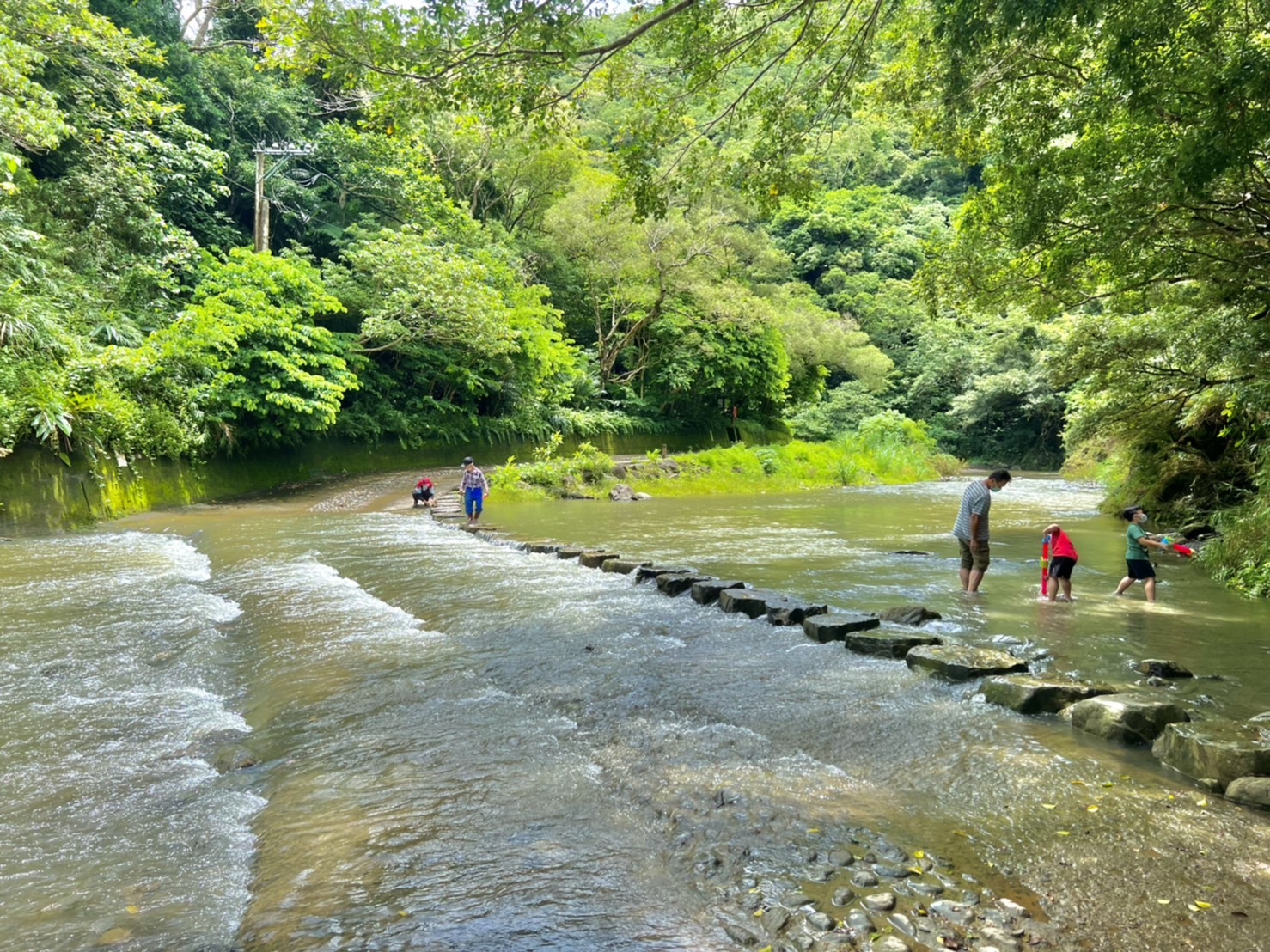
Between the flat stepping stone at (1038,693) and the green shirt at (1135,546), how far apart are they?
3968 millimetres

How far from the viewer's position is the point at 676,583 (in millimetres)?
8523

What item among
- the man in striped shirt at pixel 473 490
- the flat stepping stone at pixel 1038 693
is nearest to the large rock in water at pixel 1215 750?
the flat stepping stone at pixel 1038 693

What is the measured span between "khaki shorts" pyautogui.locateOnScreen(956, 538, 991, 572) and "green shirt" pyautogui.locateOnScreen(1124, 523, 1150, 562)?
143 centimetres

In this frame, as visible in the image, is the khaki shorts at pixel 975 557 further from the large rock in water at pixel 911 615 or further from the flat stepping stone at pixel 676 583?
the flat stepping stone at pixel 676 583

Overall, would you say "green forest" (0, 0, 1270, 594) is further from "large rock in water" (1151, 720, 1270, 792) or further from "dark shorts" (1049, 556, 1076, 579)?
"large rock in water" (1151, 720, 1270, 792)

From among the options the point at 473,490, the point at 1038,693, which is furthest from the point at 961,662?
the point at 473,490

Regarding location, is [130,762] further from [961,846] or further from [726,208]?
[726,208]

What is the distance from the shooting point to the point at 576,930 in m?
2.62

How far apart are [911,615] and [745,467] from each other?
19336mm

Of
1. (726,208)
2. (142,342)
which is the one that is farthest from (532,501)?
(726,208)

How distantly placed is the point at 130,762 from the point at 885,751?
160 inches

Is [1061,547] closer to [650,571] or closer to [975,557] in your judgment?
[975,557]

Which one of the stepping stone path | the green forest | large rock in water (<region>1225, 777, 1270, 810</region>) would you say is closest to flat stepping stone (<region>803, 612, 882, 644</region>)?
the stepping stone path

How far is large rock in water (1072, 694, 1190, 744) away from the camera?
4.22 metres
